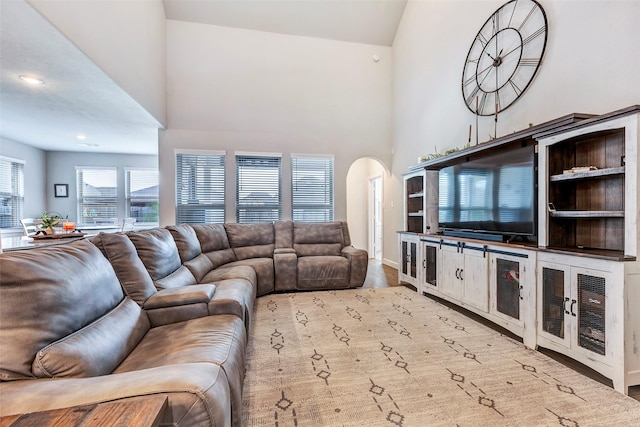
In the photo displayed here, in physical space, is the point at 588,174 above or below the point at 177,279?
above

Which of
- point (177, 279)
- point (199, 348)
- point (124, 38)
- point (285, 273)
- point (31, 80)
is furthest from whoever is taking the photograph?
point (285, 273)

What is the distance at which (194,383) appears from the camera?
1.03m

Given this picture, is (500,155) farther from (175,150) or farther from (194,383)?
(175,150)

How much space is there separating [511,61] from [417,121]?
1864 millimetres

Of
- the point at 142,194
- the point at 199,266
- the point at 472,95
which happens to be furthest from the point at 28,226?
the point at 472,95

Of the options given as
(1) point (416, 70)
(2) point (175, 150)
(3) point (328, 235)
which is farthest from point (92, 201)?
(1) point (416, 70)

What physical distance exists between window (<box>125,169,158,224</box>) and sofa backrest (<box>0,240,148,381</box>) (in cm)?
701

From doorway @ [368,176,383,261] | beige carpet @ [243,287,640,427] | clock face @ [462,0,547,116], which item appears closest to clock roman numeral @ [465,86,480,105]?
A: clock face @ [462,0,547,116]

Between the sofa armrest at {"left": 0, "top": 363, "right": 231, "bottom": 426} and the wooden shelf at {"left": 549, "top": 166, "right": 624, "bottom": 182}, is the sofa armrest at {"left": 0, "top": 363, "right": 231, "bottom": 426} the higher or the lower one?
the lower one

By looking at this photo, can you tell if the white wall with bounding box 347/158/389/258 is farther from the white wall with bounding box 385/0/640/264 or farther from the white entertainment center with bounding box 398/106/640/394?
the white entertainment center with bounding box 398/106/640/394

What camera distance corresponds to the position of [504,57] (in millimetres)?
3186

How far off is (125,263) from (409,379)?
2.04 m

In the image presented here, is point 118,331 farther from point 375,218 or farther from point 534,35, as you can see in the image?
point 375,218

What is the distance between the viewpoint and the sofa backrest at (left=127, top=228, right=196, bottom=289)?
218 cm
